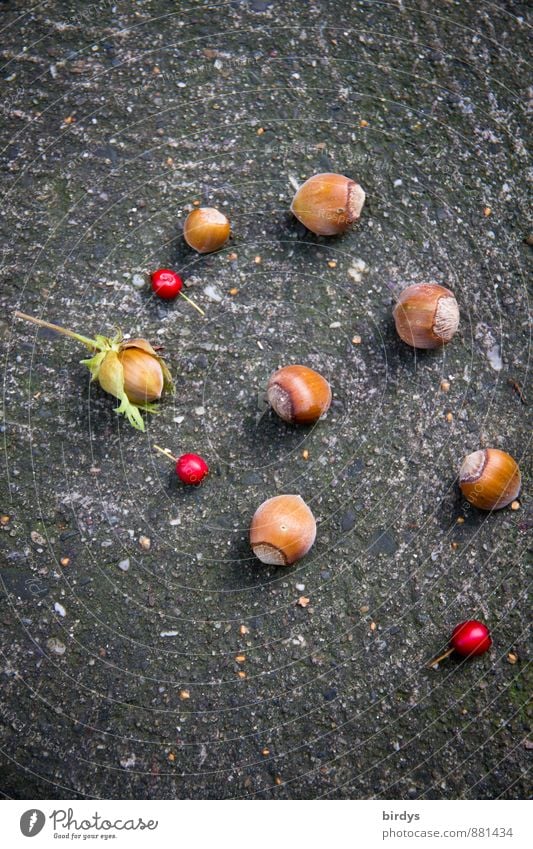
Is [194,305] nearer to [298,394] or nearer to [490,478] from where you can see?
[298,394]

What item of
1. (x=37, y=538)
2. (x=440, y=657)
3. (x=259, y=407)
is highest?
(x=259, y=407)

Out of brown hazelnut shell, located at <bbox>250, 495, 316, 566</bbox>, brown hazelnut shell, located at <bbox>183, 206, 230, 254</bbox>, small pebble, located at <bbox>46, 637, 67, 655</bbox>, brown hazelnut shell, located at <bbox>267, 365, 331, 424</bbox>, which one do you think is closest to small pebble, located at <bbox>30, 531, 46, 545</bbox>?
small pebble, located at <bbox>46, 637, 67, 655</bbox>

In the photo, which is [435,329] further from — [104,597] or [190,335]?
[104,597]

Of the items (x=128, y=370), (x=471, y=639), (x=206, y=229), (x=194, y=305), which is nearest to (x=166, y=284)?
(x=194, y=305)

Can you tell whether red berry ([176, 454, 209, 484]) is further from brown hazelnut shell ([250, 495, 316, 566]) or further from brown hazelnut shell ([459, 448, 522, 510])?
brown hazelnut shell ([459, 448, 522, 510])
